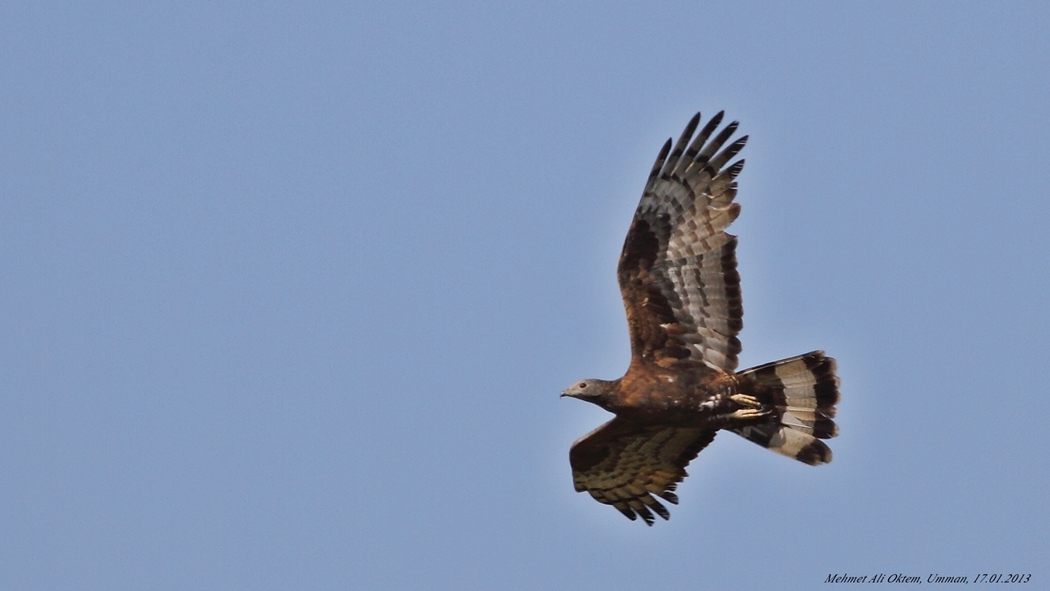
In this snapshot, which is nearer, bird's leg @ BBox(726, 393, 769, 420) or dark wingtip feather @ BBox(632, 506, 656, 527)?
bird's leg @ BBox(726, 393, 769, 420)

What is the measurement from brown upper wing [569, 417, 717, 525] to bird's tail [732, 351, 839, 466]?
783 mm

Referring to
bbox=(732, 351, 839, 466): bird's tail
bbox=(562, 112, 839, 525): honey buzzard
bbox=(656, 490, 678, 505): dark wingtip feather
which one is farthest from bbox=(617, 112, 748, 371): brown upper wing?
bbox=(656, 490, 678, 505): dark wingtip feather

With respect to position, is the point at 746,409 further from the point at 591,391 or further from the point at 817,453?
the point at 591,391

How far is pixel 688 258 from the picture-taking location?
13.9m

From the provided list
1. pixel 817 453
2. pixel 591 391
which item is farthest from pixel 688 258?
pixel 817 453

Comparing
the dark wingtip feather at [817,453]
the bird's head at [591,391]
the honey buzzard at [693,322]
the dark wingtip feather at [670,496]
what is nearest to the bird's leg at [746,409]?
the honey buzzard at [693,322]

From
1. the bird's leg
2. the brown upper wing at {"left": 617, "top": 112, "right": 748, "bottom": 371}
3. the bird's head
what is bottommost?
the bird's leg

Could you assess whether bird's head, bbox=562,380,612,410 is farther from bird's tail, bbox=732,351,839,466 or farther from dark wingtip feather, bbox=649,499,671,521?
dark wingtip feather, bbox=649,499,671,521

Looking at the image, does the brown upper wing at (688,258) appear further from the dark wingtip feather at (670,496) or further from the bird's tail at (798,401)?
the dark wingtip feather at (670,496)

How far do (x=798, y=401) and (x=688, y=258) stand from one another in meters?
1.79

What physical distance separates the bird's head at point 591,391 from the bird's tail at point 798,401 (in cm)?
126

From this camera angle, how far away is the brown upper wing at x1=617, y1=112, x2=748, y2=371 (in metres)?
13.9

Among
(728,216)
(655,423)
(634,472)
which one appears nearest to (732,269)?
(728,216)

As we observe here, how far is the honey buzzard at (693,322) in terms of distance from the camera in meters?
14.0
